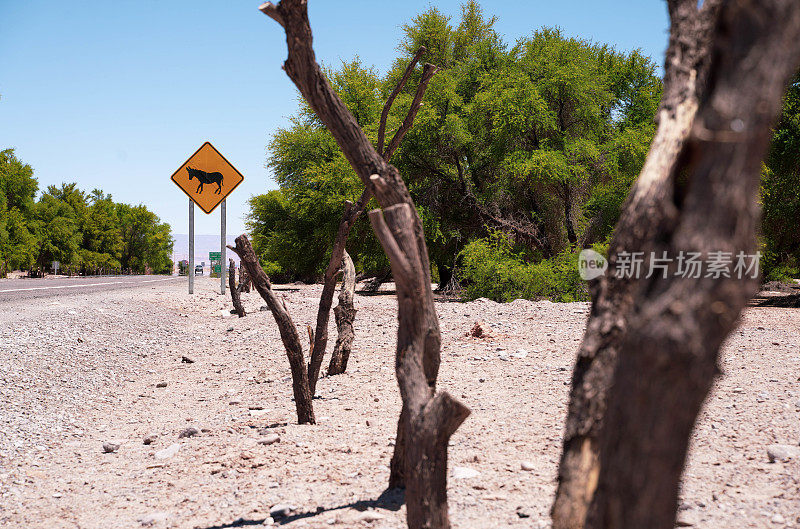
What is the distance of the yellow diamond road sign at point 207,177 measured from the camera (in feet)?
46.0

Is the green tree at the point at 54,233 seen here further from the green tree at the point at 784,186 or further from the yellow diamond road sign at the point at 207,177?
the green tree at the point at 784,186

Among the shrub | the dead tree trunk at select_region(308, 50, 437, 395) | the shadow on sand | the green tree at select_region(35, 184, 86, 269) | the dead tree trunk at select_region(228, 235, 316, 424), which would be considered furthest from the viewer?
the green tree at select_region(35, 184, 86, 269)

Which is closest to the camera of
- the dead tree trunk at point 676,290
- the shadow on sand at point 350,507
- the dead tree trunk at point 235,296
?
the dead tree trunk at point 676,290

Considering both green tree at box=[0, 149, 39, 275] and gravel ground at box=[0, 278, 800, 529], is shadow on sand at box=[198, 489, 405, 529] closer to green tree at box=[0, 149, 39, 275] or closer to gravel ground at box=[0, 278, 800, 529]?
gravel ground at box=[0, 278, 800, 529]

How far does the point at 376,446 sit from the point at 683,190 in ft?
10.9

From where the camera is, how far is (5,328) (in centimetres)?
825

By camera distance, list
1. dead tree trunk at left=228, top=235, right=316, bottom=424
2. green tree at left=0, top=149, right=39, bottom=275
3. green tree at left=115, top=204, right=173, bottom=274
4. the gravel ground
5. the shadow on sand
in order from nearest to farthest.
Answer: the shadow on sand → the gravel ground → dead tree trunk at left=228, top=235, right=316, bottom=424 → green tree at left=0, top=149, right=39, bottom=275 → green tree at left=115, top=204, right=173, bottom=274

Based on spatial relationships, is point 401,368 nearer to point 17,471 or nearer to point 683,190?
point 683,190

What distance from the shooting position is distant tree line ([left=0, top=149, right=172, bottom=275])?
43.1 metres

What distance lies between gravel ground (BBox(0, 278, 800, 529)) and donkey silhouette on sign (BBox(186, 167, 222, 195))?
5.33 meters

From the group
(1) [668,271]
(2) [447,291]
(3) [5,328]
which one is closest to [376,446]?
(1) [668,271]

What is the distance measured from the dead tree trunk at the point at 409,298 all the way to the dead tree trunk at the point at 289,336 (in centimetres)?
188

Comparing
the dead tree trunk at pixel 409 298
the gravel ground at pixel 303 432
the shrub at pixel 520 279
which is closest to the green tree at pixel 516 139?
the shrub at pixel 520 279

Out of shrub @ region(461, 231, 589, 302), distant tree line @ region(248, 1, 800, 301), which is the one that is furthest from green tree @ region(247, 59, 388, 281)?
shrub @ region(461, 231, 589, 302)
